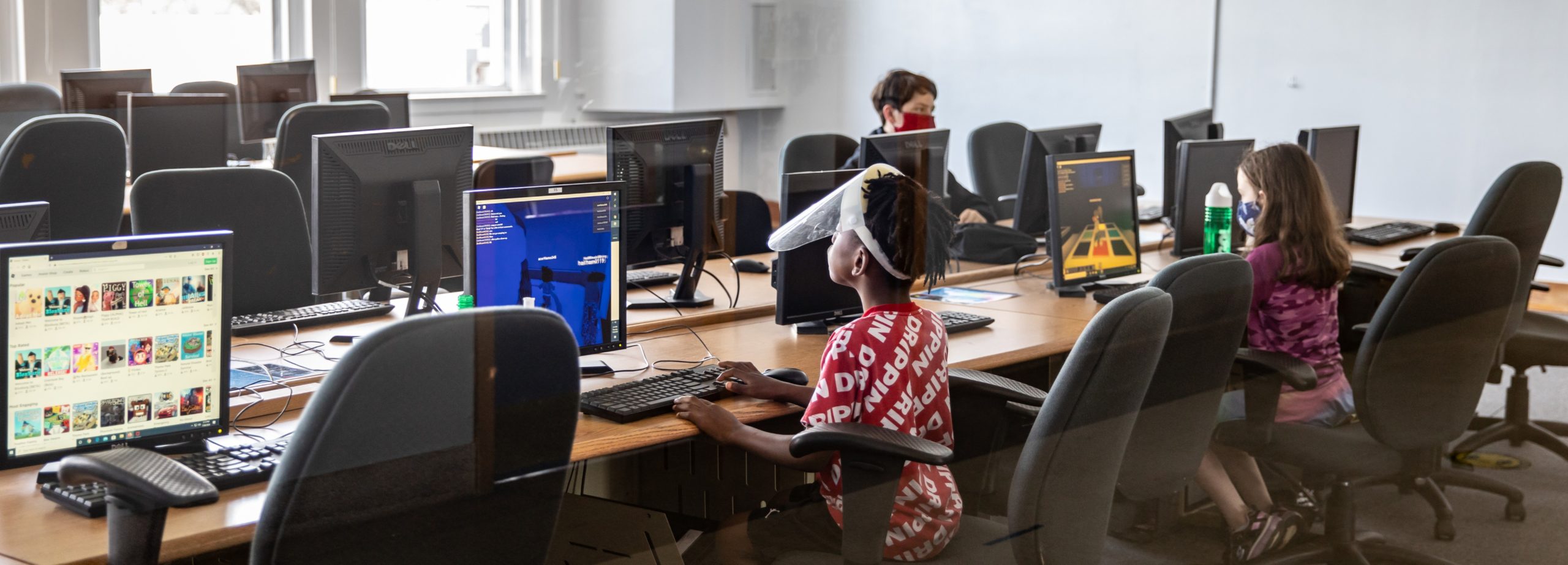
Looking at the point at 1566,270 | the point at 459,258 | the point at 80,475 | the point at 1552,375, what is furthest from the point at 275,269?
the point at 1566,270

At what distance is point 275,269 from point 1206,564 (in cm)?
193

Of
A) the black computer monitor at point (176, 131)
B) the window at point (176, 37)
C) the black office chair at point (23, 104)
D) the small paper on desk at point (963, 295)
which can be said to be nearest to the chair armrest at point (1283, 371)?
the small paper on desk at point (963, 295)

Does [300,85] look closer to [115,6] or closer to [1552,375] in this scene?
[115,6]

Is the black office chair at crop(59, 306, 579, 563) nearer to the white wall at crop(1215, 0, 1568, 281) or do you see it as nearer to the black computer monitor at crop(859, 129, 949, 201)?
the black computer monitor at crop(859, 129, 949, 201)

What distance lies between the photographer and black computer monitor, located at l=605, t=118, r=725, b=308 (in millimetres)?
2697

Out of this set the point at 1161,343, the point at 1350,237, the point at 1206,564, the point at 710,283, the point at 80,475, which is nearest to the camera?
the point at 80,475

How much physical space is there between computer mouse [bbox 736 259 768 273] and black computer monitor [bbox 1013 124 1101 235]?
0.75 m

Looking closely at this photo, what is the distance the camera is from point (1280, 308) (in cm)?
262

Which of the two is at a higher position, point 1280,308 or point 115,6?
point 115,6

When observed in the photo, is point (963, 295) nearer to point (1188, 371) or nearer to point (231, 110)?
point (1188, 371)

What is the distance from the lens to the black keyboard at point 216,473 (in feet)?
4.67

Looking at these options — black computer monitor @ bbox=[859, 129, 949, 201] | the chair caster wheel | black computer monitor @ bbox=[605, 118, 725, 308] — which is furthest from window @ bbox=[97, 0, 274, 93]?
the chair caster wheel

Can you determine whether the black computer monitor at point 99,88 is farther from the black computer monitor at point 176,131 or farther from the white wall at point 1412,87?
the white wall at point 1412,87

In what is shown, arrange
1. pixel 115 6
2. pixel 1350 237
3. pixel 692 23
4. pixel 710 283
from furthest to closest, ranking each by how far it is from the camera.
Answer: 1. pixel 692 23
2. pixel 115 6
3. pixel 1350 237
4. pixel 710 283
